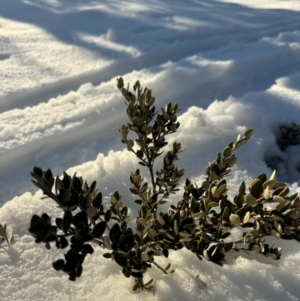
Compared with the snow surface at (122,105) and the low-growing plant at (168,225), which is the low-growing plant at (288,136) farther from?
the low-growing plant at (168,225)

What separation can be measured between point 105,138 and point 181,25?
2427 millimetres

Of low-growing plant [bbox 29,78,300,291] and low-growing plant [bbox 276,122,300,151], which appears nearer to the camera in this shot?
low-growing plant [bbox 29,78,300,291]

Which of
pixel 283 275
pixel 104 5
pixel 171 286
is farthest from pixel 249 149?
pixel 104 5

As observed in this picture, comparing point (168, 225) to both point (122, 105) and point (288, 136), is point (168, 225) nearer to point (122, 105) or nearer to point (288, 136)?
point (288, 136)

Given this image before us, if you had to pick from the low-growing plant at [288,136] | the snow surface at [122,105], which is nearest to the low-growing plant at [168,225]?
the snow surface at [122,105]

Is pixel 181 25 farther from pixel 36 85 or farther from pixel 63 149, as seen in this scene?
pixel 63 149

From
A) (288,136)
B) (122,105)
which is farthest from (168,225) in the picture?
(122,105)

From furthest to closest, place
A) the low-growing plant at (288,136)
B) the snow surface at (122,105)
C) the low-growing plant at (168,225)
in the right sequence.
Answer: the low-growing plant at (288,136) < the snow surface at (122,105) < the low-growing plant at (168,225)

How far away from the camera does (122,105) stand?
8.81ft

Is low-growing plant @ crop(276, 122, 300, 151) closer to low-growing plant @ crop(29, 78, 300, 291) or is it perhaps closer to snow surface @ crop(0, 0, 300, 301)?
snow surface @ crop(0, 0, 300, 301)

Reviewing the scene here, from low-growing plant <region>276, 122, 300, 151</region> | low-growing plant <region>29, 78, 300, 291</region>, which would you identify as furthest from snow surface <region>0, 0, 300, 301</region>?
low-growing plant <region>29, 78, 300, 291</region>

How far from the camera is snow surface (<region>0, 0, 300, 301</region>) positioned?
138cm

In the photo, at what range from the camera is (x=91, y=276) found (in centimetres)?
138

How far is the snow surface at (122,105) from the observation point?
4.52 feet
